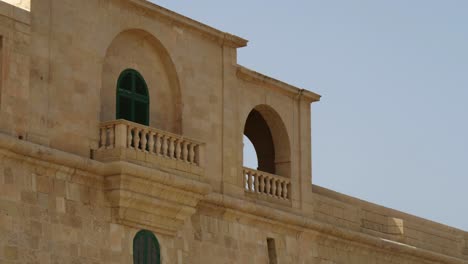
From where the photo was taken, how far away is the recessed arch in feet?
90.6

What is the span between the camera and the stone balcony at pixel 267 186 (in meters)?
30.7

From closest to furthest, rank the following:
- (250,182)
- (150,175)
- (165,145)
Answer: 1. (150,175)
2. (165,145)
3. (250,182)

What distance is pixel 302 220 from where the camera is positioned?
103 ft

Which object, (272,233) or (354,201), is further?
(354,201)

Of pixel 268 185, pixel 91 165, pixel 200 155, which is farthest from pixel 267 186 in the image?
pixel 91 165

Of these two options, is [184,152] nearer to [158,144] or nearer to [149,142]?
[158,144]

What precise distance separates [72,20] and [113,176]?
2.96 m

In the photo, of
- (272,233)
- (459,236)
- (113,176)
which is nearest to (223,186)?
(272,233)

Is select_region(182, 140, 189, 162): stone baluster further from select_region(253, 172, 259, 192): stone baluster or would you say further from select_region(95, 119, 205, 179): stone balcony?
select_region(253, 172, 259, 192): stone baluster

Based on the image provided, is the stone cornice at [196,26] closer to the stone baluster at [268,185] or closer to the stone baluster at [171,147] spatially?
the stone baluster at [171,147]

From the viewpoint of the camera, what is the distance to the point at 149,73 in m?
28.6

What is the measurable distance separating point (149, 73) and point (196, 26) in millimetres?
1568

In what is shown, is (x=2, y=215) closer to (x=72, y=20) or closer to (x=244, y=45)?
(x=72, y=20)

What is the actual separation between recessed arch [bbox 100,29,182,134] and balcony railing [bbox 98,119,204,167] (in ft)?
2.23
